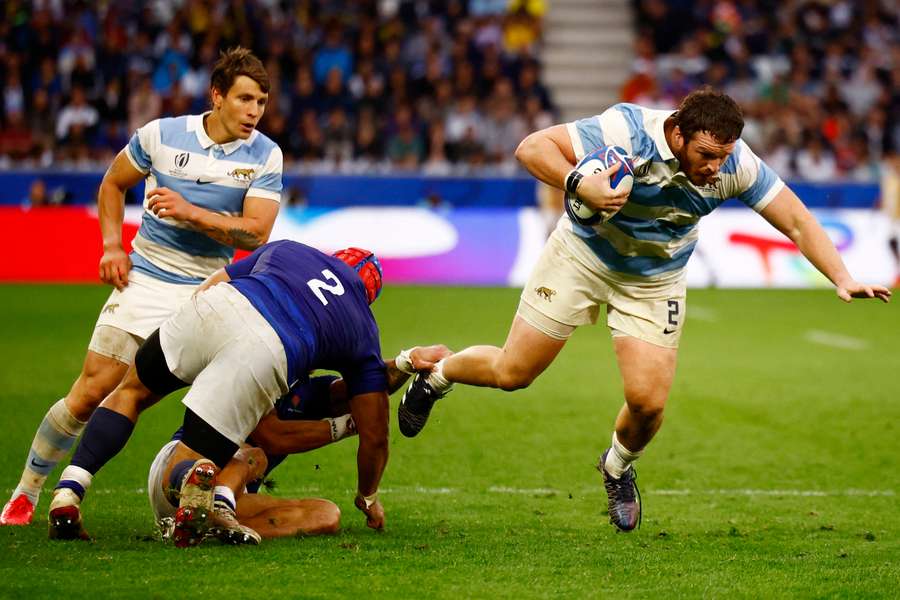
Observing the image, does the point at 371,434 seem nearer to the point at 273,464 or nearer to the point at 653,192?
the point at 273,464

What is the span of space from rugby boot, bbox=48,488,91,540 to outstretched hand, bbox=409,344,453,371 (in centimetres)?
177

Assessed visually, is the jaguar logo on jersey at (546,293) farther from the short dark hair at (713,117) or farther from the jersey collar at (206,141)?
the jersey collar at (206,141)

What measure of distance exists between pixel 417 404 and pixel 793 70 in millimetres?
18770

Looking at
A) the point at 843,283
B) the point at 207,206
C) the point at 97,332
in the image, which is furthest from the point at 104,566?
the point at 843,283

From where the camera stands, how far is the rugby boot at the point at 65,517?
5590 millimetres

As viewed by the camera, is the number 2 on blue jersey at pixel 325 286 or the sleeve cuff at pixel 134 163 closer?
the number 2 on blue jersey at pixel 325 286

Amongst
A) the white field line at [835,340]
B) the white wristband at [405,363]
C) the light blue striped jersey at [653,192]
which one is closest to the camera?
the light blue striped jersey at [653,192]

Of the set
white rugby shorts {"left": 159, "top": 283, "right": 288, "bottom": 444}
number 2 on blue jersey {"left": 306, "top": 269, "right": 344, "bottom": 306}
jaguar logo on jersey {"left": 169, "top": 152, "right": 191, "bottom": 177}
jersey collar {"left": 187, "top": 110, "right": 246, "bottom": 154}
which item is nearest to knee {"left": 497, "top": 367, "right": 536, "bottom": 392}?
number 2 on blue jersey {"left": 306, "top": 269, "right": 344, "bottom": 306}

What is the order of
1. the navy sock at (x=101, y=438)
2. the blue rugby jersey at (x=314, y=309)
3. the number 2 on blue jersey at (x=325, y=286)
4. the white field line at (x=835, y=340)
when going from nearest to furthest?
the blue rugby jersey at (x=314, y=309), the number 2 on blue jersey at (x=325, y=286), the navy sock at (x=101, y=438), the white field line at (x=835, y=340)

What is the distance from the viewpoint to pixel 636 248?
6258mm

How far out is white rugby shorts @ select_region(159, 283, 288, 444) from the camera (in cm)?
537

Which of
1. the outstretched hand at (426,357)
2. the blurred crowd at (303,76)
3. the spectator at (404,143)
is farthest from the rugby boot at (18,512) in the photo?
the spectator at (404,143)

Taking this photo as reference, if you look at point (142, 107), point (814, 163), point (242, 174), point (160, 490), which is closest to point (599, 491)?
point (242, 174)

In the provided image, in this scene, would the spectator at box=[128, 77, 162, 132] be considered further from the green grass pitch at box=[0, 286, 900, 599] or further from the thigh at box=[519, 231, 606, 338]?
the thigh at box=[519, 231, 606, 338]
